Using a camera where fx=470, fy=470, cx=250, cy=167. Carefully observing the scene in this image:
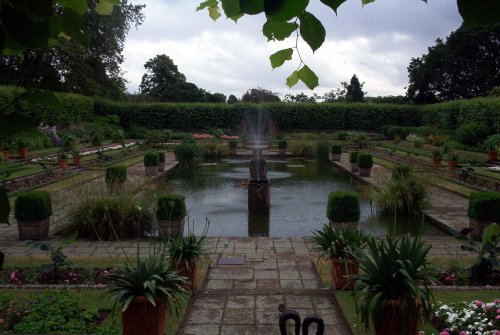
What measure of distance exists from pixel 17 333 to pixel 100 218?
A: 422 cm

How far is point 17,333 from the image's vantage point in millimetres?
3680

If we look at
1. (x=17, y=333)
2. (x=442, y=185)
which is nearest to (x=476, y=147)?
(x=442, y=185)

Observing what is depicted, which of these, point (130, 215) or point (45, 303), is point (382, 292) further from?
point (130, 215)

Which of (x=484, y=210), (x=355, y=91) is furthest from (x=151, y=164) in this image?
(x=355, y=91)

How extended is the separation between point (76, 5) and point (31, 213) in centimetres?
705

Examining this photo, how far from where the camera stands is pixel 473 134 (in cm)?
2352

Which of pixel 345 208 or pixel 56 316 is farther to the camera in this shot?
pixel 345 208

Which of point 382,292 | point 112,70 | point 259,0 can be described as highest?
point 112,70

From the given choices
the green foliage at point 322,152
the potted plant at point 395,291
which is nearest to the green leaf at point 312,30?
the potted plant at point 395,291

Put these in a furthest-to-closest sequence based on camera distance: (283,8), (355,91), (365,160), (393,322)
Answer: (355,91) < (365,160) < (393,322) < (283,8)

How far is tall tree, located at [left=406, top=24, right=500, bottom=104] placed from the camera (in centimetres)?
3994

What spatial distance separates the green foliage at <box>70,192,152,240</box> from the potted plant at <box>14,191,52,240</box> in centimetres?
60

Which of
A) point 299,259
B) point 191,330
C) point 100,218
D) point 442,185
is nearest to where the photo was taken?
point 191,330

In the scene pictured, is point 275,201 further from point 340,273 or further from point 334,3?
point 334,3
